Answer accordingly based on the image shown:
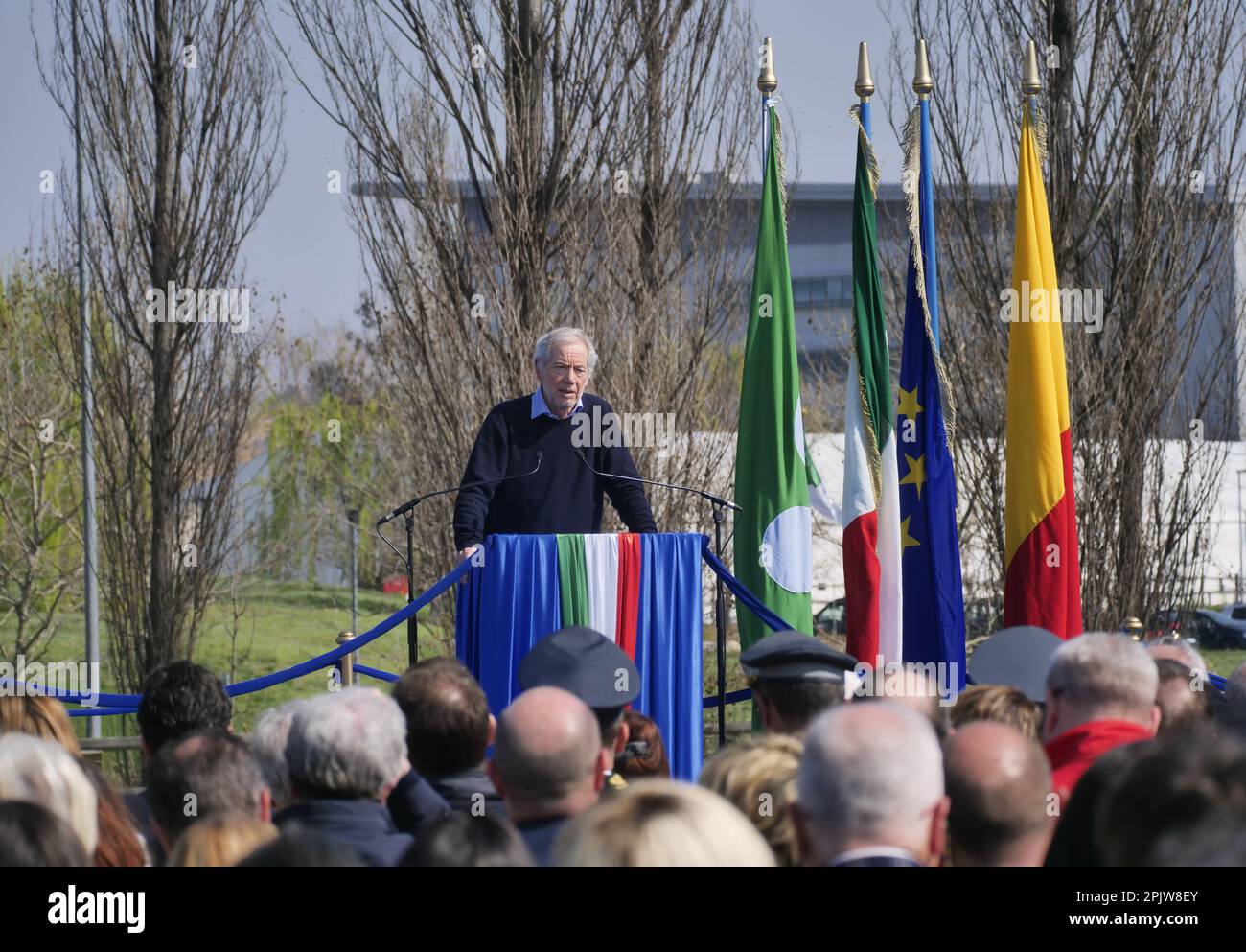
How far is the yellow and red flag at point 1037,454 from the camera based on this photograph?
7180mm

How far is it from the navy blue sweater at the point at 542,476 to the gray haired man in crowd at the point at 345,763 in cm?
285

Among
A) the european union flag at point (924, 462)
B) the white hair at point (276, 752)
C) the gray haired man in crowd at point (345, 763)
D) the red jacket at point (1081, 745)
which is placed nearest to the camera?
the gray haired man in crowd at point (345, 763)

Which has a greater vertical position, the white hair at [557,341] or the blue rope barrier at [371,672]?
the white hair at [557,341]

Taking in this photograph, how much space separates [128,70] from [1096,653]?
926 cm

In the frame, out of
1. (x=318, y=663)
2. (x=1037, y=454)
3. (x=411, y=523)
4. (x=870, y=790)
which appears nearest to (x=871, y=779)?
(x=870, y=790)

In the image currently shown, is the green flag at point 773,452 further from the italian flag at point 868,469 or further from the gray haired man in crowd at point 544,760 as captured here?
the gray haired man in crowd at point 544,760

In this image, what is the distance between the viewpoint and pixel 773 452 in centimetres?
732

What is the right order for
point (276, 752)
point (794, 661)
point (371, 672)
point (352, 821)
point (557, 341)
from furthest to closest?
1. point (371, 672)
2. point (557, 341)
3. point (794, 661)
4. point (276, 752)
5. point (352, 821)

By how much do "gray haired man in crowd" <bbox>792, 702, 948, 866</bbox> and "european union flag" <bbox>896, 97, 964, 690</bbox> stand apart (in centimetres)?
467

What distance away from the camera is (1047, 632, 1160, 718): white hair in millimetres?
3279

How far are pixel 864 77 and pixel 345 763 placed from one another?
5.53 metres

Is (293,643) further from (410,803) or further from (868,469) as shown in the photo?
(410,803)

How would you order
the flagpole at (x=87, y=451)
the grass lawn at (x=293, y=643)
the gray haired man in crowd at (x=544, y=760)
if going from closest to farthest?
the gray haired man in crowd at (x=544, y=760) < the flagpole at (x=87, y=451) < the grass lawn at (x=293, y=643)

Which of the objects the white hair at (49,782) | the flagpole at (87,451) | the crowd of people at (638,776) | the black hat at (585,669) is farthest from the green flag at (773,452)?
the flagpole at (87,451)
